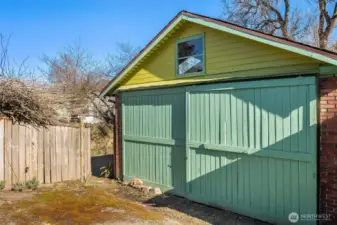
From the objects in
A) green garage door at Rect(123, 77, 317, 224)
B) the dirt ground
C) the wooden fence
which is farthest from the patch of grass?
green garage door at Rect(123, 77, 317, 224)

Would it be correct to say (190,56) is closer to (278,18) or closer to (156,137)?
(156,137)

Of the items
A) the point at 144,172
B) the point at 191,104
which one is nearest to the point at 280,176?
the point at 191,104

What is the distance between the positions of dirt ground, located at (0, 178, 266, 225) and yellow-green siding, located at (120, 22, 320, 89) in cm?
307

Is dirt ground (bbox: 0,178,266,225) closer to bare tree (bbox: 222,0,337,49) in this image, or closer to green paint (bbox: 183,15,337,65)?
green paint (bbox: 183,15,337,65)

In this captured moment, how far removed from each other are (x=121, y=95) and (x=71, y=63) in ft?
39.7

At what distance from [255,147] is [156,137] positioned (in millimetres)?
3100

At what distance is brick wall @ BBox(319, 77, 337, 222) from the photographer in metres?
4.71

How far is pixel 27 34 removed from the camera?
579 inches

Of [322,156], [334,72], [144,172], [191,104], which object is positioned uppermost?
[334,72]

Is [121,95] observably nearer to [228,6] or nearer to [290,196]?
[290,196]

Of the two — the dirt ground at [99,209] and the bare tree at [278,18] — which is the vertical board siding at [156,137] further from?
the bare tree at [278,18]

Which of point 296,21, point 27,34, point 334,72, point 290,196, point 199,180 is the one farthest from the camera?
point 296,21

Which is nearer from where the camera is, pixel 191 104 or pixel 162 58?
pixel 191 104

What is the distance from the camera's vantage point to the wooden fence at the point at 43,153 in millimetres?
7199
